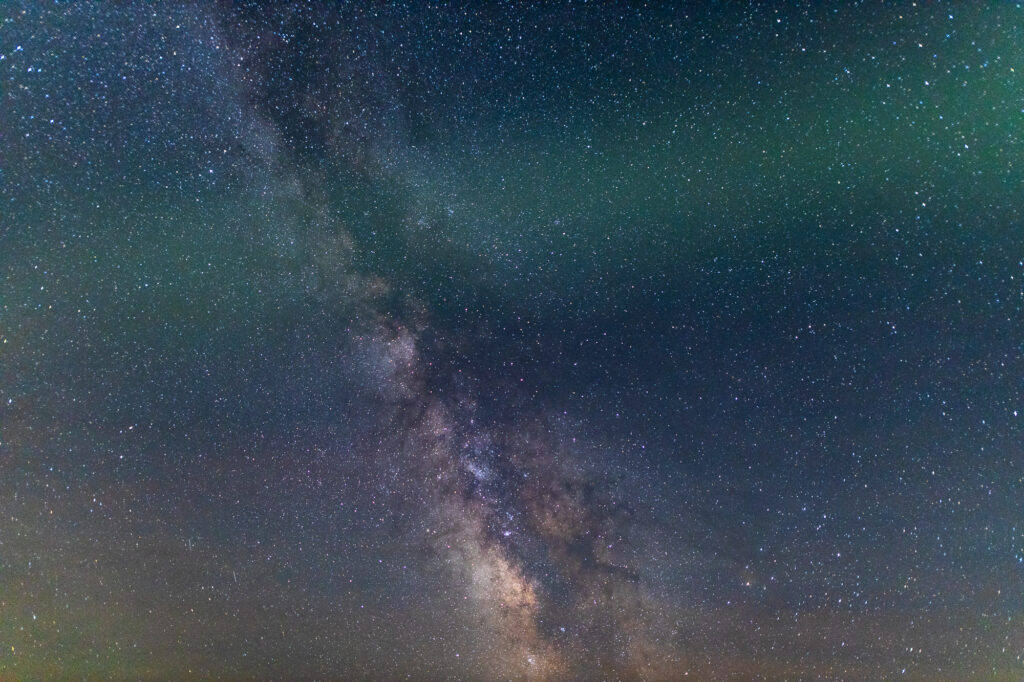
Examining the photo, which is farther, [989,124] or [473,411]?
[473,411]

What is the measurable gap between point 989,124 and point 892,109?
0.99 feet

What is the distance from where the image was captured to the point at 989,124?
142cm

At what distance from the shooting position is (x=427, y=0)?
1.43m

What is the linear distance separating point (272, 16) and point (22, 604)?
6.86ft

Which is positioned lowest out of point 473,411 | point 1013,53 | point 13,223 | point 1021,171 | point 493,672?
point 493,672

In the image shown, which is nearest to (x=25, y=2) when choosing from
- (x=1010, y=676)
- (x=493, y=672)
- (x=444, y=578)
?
(x=444, y=578)

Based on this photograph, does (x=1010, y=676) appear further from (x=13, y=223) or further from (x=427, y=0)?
(x=13, y=223)

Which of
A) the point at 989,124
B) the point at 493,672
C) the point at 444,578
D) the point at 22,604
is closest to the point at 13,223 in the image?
the point at 22,604

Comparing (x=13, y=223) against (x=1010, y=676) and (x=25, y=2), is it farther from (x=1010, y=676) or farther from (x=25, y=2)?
(x=1010, y=676)

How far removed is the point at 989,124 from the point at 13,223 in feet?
10.1

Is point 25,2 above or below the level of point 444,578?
above

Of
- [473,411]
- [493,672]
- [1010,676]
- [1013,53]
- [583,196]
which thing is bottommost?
[493,672]

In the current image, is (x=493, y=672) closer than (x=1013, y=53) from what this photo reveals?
No

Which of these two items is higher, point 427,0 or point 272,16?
point 427,0
